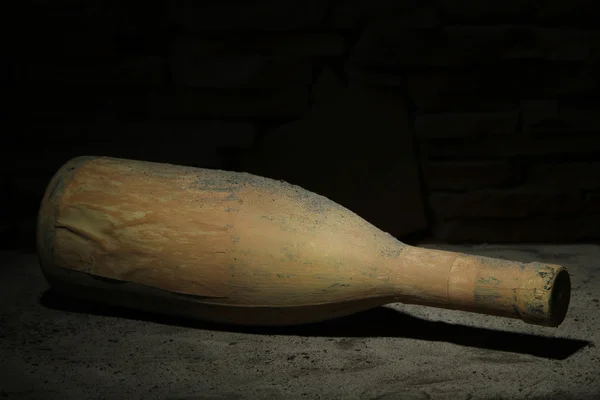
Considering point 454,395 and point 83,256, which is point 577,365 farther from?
point 83,256

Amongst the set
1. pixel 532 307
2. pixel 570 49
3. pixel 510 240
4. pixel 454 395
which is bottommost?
pixel 454 395

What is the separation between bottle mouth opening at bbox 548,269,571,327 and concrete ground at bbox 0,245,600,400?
0.11 meters

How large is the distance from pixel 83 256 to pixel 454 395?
0.92m

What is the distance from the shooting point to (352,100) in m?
2.47

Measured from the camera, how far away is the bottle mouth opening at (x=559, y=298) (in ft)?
5.06

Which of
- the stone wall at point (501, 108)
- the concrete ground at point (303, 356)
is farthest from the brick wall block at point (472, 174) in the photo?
the concrete ground at point (303, 356)

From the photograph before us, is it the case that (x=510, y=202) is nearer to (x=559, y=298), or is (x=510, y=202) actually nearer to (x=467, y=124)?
(x=467, y=124)

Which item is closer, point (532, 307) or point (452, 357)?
point (532, 307)

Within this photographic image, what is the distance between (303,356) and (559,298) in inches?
21.8

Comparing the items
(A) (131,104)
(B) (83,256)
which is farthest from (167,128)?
(B) (83,256)

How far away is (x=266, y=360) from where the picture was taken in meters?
1.68

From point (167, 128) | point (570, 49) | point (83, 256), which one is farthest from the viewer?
point (167, 128)

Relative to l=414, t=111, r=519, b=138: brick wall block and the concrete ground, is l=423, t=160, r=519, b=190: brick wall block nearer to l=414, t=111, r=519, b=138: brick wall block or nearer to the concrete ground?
l=414, t=111, r=519, b=138: brick wall block

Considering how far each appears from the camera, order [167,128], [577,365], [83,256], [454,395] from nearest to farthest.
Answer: [454,395], [577,365], [83,256], [167,128]
